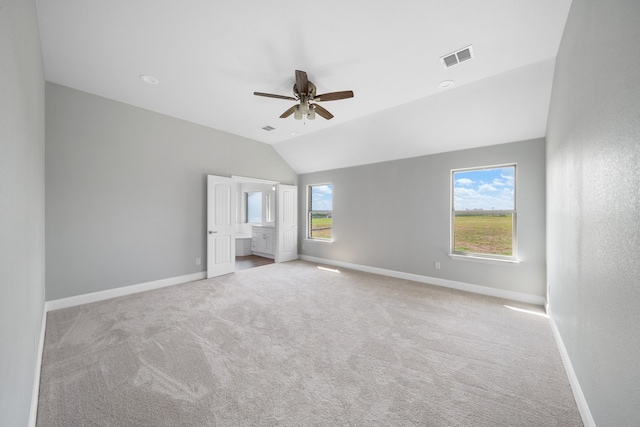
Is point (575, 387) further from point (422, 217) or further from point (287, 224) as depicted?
point (287, 224)

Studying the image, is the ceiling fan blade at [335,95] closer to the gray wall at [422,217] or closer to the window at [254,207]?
the gray wall at [422,217]

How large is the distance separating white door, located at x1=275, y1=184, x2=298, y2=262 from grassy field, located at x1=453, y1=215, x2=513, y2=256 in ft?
12.8

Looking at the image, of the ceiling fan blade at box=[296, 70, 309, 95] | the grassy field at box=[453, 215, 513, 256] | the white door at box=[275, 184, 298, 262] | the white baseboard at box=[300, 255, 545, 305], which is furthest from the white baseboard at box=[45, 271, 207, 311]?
the grassy field at box=[453, 215, 513, 256]

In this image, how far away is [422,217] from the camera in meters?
4.54

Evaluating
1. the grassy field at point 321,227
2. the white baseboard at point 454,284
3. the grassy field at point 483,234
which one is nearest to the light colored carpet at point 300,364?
the white baseboard at point 454,284

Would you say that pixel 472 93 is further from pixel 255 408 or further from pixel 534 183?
pixel 255 408

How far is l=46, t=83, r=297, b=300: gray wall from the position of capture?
316cm

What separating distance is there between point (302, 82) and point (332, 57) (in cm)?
40

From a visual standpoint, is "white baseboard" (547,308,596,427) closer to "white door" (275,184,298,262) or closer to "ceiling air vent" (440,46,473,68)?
"ceiling air vent" (440,46,473,68)

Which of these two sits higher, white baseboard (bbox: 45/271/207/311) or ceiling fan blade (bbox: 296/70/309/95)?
ceiling fan blade (bbox: 296/70/309/95)

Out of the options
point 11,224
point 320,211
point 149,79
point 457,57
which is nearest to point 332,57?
point 457,57

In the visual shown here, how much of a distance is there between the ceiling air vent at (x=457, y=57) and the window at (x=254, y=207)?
248 inches

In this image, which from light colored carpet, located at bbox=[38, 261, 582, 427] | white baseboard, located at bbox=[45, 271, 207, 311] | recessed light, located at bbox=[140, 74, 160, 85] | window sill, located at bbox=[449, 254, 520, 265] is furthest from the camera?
window sill, located at bbox=[449, 254, 520, 265]

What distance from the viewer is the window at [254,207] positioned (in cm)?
795
